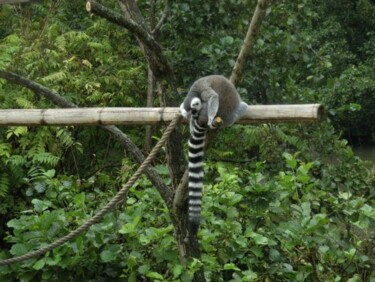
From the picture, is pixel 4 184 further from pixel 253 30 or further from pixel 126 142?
pixel 253 30

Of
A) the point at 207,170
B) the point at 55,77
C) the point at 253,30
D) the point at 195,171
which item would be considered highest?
the point at 55,77

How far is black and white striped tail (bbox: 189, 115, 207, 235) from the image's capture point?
3.40m

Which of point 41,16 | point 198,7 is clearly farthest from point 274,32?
point 41,16

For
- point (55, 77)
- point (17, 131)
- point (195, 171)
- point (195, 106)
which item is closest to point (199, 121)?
point (195, 106)

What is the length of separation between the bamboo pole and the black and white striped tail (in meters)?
0.16

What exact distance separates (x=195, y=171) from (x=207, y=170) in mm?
2279

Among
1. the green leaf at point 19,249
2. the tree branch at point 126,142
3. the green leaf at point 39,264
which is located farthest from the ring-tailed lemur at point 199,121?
the green leaf at point 19,249

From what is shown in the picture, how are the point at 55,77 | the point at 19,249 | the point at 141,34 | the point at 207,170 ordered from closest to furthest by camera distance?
1. the point at 141,34
2. the point at 19,249
3. the point at 207,170
4. the point at 55,77

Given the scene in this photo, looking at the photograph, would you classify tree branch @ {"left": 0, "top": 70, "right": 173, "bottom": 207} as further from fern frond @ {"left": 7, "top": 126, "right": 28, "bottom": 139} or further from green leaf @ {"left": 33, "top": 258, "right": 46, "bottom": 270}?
fern frond @ {"left": 7, "top": 126, "right": 28, "bottom": 139}

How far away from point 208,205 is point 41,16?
5.43 meters

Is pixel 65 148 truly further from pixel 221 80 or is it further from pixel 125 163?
pixel 221 80

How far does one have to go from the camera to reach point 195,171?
3.42 m

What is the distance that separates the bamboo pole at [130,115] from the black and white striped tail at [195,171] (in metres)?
0.16

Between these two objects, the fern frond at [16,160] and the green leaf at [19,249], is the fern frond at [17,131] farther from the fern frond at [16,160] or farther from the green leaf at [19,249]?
the green leaf at [19,249]
